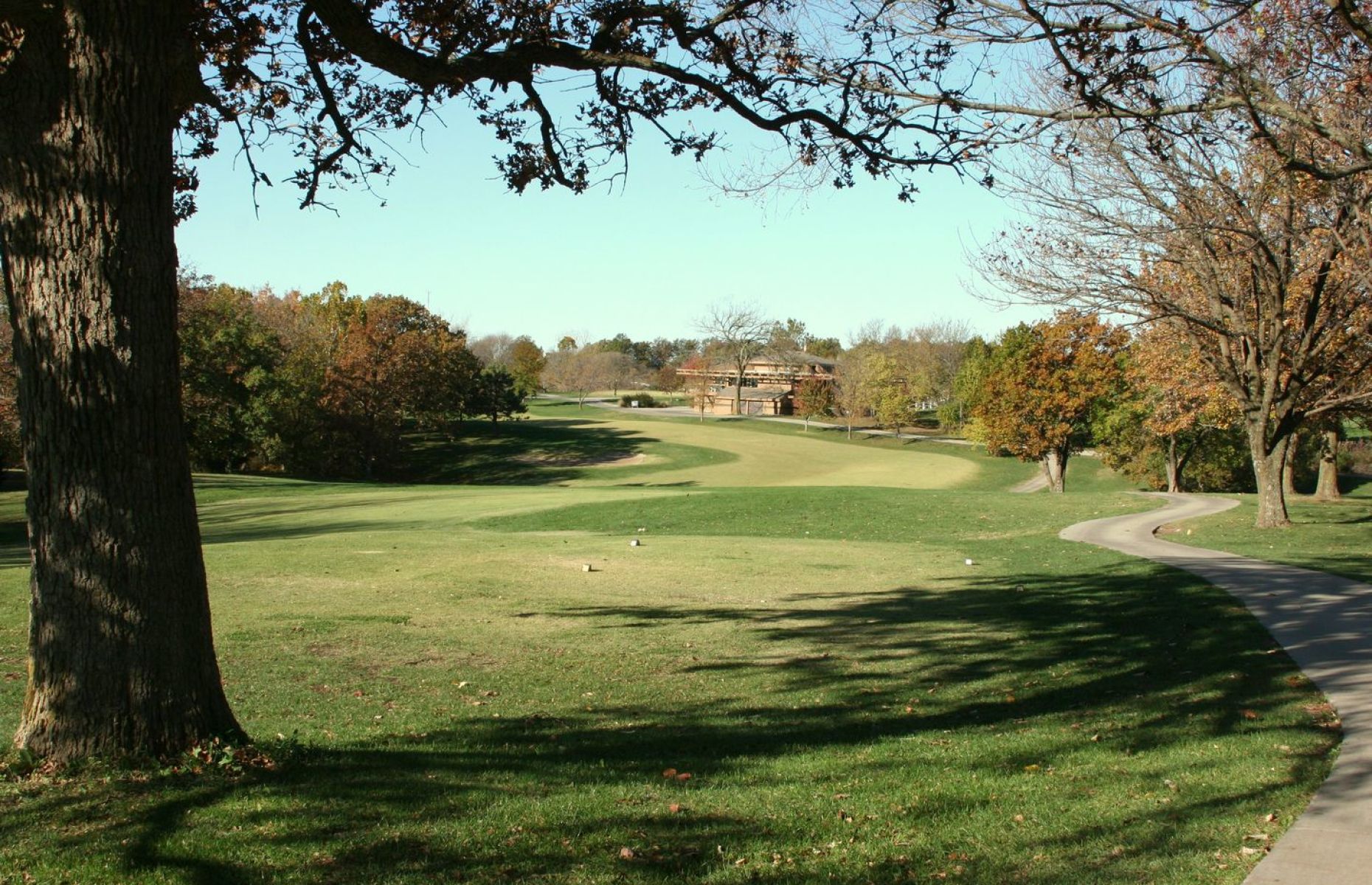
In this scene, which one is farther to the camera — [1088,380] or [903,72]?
[1088,380]

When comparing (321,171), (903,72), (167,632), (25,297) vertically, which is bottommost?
(167,632)

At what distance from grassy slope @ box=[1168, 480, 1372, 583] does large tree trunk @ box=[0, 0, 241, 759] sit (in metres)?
15.7

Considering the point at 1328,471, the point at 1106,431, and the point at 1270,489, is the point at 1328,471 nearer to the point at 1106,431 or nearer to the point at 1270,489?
the point at 1106,431

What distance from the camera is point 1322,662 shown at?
937cm

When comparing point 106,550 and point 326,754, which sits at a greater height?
point 106,550

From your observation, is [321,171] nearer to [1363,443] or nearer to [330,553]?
[330,553]

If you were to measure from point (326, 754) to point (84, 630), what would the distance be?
1.55m

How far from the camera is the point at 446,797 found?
18.0ft

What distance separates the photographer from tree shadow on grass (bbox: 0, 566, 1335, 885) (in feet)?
15.3

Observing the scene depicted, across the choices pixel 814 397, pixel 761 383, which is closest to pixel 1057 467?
pixel 814 397

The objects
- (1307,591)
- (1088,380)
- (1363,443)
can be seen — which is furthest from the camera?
(1363,443)

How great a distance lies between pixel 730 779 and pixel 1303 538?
19.9 m

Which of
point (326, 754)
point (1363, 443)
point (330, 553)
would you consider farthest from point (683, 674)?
point (1363, 443)

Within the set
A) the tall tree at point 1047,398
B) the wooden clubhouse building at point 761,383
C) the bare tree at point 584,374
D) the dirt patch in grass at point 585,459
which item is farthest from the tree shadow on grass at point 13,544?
the bare tree at point 584,374
